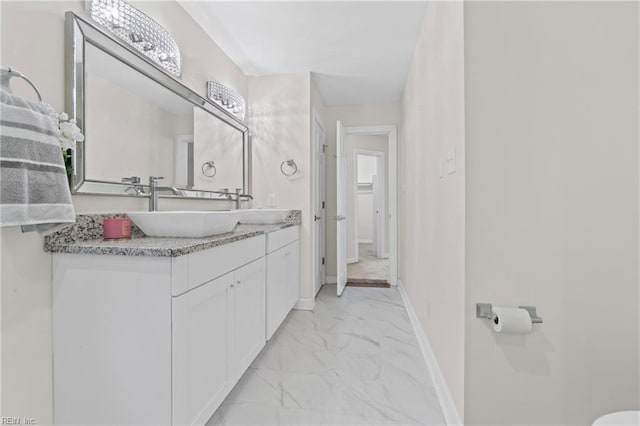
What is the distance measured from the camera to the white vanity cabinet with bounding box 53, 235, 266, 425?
3.63 feet

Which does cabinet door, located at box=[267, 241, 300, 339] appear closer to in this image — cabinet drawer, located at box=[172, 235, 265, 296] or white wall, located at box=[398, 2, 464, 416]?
cabinet drawer, located at box=[172, 235, 265, 296]

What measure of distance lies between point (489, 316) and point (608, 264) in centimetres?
51

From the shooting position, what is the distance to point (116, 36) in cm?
150

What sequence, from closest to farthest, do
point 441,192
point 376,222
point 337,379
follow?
point 441,192 → point 337,379 → point 376,222

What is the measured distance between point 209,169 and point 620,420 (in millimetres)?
2463

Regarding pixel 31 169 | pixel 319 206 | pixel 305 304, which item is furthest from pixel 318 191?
pixel 31 169

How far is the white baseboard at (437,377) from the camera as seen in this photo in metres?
1.41

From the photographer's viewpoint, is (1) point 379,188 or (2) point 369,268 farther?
(1) point 379,188

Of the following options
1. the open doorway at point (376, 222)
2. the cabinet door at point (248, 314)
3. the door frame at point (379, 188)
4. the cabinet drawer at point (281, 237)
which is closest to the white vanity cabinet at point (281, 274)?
the cabinet drawer at point (281, 237)

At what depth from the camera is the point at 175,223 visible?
4.61 feet

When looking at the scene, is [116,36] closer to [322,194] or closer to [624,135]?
[624,135]

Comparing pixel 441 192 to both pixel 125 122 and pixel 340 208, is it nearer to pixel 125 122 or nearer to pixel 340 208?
pixel 125 122

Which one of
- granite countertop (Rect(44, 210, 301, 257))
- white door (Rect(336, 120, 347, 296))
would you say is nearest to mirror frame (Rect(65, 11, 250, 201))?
granite countertop (Rect(44, 210, 301, 257))

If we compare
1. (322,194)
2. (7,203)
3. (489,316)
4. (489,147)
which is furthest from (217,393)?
(322,194)
